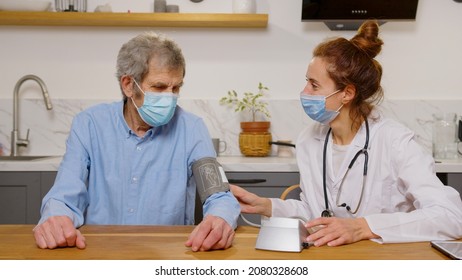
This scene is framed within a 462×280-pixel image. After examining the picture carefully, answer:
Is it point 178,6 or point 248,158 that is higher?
point 178,6

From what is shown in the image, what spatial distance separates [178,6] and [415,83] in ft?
5.08

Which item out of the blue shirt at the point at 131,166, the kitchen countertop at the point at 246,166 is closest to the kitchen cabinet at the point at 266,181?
the kitchen countertop at the point at 246,166

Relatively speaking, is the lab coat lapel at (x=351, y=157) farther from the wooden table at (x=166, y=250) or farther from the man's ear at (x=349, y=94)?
the wooden table at (x=166, y=250)

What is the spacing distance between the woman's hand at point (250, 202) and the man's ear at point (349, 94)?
51cm

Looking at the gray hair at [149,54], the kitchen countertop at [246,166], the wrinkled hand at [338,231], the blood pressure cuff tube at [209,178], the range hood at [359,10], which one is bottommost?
the kitchen countertop at [246,166]

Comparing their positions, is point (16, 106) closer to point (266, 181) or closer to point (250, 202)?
point (266, 181)

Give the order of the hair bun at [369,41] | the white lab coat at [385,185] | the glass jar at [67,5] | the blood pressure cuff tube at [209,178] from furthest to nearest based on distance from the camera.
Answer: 1. the glass jar at [67,5]
2. the hair bun at [369,41]
3. the blood pressure cuff tube at [209,178]
4. the white lab coat at [385,185]

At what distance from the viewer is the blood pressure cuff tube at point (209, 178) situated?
5.16 feet

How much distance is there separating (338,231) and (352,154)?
2.05ft

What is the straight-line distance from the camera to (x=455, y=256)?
44.3 inches

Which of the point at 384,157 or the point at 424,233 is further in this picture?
the point at 384,157

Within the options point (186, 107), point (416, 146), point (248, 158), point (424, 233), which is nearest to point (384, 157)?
point (416, 146)

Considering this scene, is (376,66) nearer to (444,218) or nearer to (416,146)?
(416,146)
